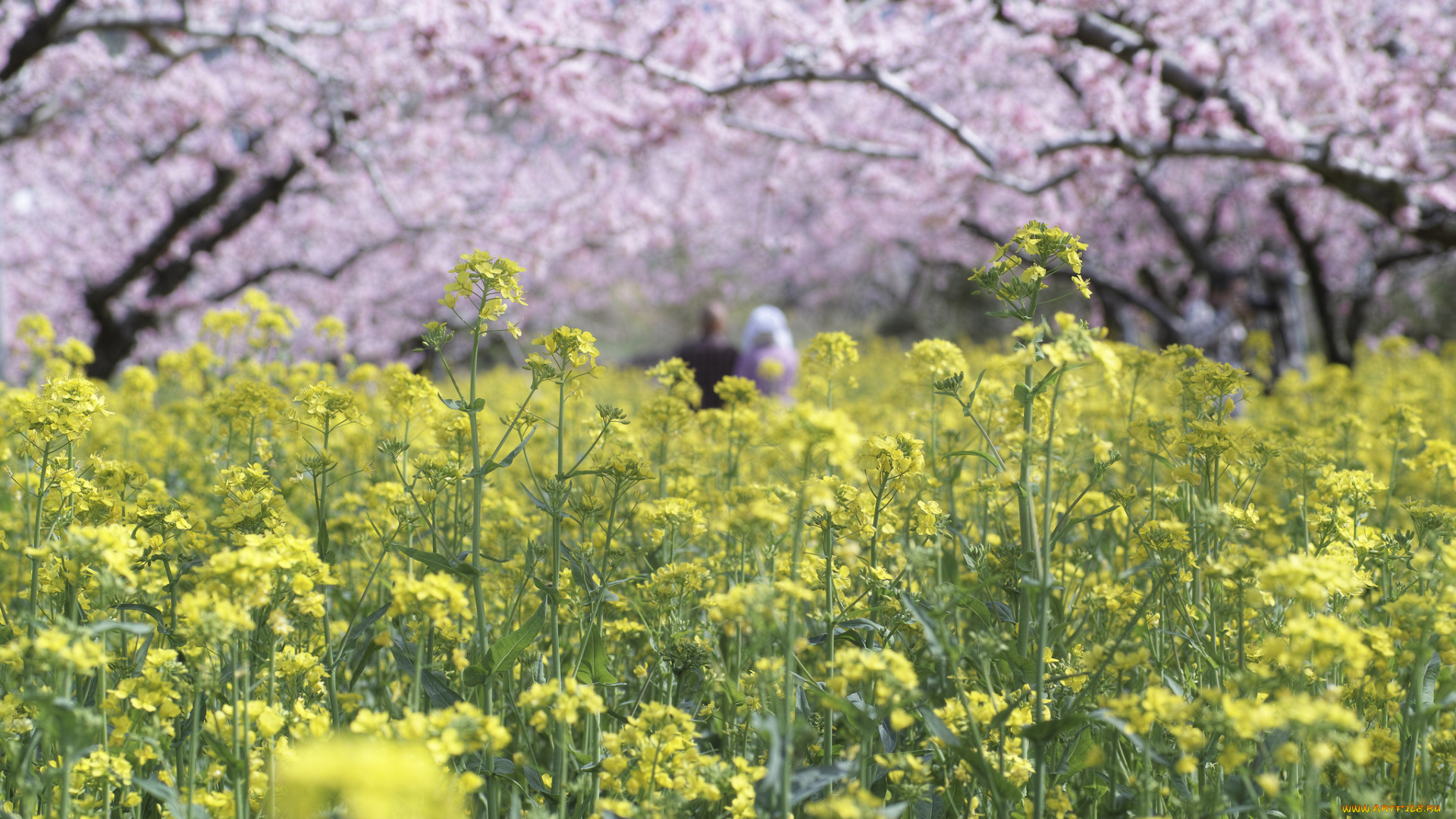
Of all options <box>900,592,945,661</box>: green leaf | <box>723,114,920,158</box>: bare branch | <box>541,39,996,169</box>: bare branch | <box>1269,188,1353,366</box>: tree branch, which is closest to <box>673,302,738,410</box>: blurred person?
<box>723,114,920,158</box>: bare branch

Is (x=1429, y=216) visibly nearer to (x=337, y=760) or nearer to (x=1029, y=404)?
(x=1029, y=404)

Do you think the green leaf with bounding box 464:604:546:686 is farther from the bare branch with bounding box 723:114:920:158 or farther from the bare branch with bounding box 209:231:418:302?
the bare branch with bounding box 209:231:418:302

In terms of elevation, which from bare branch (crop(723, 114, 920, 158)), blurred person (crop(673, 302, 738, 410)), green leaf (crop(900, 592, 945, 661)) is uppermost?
bare branch (crop(723, 114, 920, 158))

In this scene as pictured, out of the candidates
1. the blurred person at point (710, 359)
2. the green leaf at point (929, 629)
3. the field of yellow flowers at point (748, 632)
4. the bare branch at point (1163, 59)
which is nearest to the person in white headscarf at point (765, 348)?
the blurred person at point (710, 359)

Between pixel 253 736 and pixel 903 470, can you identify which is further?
pixel 903 470

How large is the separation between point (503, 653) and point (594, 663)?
0.26 m

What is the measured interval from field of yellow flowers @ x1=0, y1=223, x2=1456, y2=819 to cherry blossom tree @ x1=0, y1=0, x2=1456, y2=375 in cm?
503

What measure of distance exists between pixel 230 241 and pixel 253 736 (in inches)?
462

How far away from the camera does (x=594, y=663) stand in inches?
89.0

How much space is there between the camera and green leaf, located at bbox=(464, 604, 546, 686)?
2.04 meters

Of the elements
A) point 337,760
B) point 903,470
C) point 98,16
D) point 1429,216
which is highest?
point 98,16

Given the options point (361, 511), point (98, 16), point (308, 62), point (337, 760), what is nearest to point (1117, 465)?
point (361, 511)

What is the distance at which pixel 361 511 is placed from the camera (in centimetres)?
362

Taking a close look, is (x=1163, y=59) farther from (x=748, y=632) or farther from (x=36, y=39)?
(x=36, y=39)
